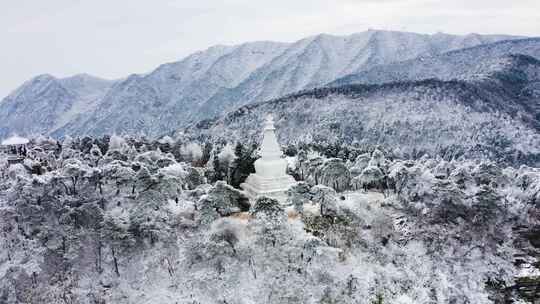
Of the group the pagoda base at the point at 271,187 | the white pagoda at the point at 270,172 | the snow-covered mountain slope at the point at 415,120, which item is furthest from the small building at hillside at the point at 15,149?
the snow-covered mountain slope at the point at 415,120

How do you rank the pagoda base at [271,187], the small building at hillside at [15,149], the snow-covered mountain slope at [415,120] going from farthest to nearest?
the snow-covered mountain slope at [415,120] < the small building at hillside at [15,149] < the pagoda base at [271,187]

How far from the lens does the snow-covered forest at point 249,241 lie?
39.6m

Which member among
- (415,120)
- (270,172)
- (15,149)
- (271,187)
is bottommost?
(415,120)

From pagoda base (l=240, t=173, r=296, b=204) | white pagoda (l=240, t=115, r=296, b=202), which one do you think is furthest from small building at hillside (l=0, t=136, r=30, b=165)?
white pagoda (l=240, t=115, r=296, b=202)

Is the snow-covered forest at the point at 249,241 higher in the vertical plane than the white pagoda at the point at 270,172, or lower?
lower

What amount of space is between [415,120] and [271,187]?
118 meters

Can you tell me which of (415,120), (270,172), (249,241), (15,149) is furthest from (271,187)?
(415,120)

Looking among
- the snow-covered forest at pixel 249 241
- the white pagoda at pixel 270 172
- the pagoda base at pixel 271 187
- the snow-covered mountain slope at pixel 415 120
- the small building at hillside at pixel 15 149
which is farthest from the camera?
the snow-covered mountain slope at pixel 415 120

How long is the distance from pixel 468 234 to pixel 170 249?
28959 mm

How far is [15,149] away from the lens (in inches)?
2640

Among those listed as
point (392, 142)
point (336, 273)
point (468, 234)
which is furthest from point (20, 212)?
point (392, 142)

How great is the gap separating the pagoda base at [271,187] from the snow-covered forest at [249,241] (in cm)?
150

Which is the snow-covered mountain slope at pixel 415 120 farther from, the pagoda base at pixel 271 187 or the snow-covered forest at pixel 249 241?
the snow-covered forest at pixel 249 241

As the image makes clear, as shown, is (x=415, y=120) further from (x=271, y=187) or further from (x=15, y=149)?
(x=15, y=149)
